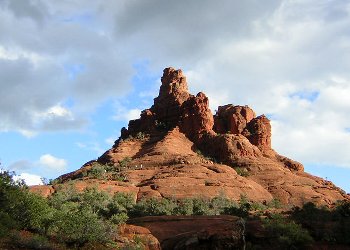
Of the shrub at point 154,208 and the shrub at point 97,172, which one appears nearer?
the shrub at point 154,208

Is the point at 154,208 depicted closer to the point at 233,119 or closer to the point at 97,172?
the point at 97,172

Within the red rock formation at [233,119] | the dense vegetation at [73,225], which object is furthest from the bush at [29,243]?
the red rock formation at [233,119]

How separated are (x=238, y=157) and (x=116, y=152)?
19545mm

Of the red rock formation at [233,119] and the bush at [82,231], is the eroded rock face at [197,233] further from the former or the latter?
the red rock formation at [233,119]

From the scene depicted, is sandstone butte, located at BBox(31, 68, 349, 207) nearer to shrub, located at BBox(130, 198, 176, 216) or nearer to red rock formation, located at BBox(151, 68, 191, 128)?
red rock formation, located at BBox(151, 68, 191, 128)

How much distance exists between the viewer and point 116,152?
75.2 metres

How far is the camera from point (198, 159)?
67875 millimetres

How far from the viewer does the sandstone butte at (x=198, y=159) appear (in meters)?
Result: 58.1

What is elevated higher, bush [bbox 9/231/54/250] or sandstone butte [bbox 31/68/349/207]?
sandstone butte [bbox 31/68/349/207]

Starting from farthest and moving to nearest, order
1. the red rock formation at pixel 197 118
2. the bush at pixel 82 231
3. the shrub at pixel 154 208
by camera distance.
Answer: the red rock formation at pixel 197 118, the shrub at pixel 154 208, the bush at pixel 82 231

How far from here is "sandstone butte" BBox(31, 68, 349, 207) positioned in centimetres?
5812

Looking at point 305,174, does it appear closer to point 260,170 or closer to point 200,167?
point 260,170

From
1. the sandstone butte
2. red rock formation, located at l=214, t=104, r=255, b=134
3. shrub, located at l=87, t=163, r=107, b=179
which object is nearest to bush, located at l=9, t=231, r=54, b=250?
the sandstone butte

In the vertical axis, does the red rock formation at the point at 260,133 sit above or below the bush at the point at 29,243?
above
